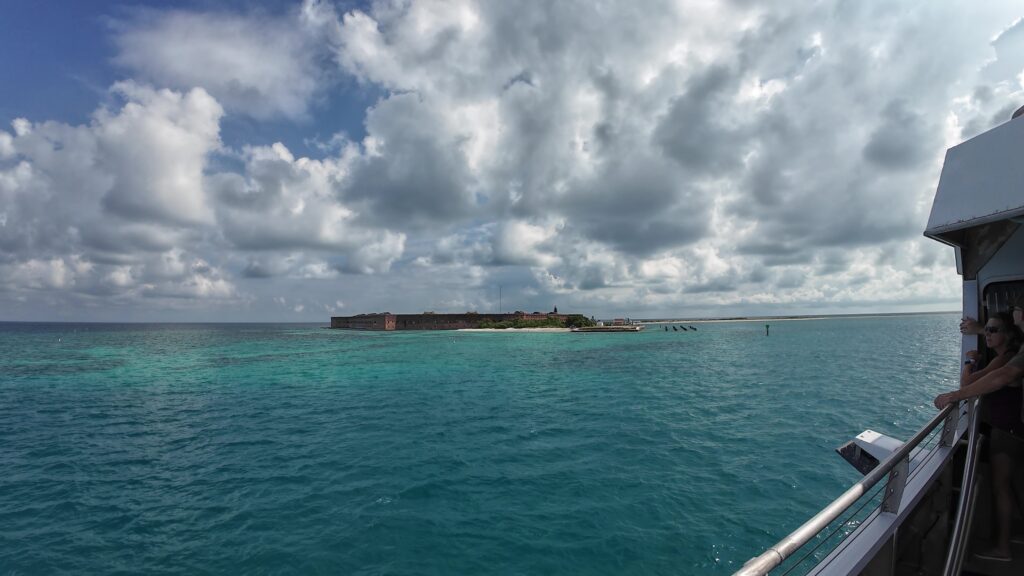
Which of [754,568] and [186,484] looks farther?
[186,484]

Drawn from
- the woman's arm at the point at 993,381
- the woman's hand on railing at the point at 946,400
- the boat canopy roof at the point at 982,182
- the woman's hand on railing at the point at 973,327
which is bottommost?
the woman's hand on railing at the point at 946,400

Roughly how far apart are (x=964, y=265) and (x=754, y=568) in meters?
9.32

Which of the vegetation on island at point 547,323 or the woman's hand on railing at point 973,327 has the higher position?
the woman's hand on railing at point 973,327

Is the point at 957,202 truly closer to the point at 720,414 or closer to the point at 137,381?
the point at 720,414

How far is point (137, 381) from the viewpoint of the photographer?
33062 mm

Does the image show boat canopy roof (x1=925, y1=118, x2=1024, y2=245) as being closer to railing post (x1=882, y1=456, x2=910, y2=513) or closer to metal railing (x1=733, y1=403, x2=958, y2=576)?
metal railing (x1=733, y1=403, x2=958, y2=576)

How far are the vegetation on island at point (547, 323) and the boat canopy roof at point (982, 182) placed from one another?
118141 mm

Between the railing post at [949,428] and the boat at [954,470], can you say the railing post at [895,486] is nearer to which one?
the boat at [954,470]

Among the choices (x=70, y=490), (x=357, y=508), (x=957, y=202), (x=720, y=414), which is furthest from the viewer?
(x=720, y=414)

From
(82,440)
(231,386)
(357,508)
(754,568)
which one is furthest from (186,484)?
(231,386)

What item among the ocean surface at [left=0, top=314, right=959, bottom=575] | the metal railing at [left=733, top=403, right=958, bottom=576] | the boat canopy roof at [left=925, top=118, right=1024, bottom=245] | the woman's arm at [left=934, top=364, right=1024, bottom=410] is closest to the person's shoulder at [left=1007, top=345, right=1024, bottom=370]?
the woman's arm at [left=934, top=364, right=1024, bottom=410]

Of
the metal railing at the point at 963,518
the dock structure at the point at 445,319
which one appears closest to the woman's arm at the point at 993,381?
the metal railing at the point at 963,518

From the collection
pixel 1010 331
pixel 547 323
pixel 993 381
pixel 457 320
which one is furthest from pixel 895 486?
pixel 457 320

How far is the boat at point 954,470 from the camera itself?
355cm
